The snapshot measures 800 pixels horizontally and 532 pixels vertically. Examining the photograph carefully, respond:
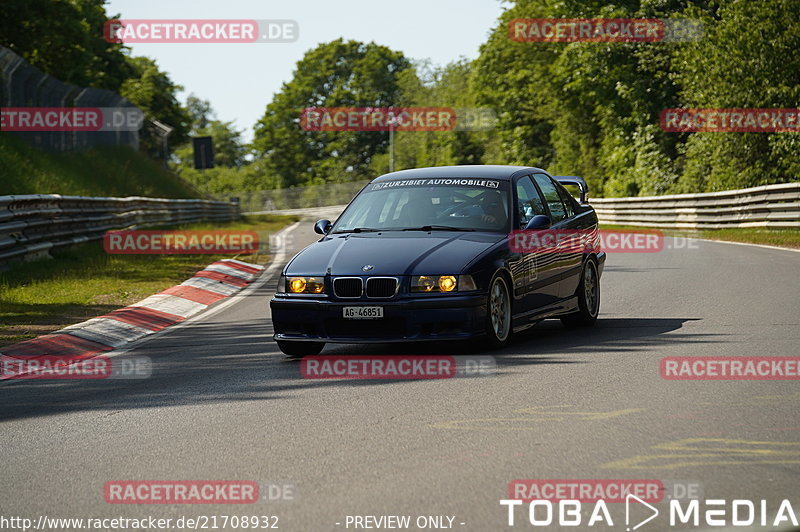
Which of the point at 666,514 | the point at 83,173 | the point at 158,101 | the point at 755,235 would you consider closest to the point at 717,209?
the point at 755,235

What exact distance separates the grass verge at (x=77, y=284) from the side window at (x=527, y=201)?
4.92m

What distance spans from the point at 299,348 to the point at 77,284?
8.05 meters

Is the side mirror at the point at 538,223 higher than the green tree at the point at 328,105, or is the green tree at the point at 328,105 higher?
the green tree at the point at 328,105

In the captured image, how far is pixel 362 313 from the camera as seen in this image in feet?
28.9

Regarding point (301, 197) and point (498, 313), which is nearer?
point (498, 313)

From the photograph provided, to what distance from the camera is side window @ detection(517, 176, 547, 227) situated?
33.6ft

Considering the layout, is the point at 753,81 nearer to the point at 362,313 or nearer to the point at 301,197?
the point at 362,313

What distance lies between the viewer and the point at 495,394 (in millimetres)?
7289

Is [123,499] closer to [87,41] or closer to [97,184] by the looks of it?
[97,184]

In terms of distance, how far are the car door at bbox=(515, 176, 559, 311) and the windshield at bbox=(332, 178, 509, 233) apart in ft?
0.82

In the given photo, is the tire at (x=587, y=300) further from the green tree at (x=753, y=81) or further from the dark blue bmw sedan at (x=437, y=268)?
the green tree at (x=753, y=81)

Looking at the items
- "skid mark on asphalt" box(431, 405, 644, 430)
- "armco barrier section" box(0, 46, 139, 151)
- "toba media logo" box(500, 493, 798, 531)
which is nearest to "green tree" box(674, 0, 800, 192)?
"armco barrier section" box(0, 46, 139, 151)

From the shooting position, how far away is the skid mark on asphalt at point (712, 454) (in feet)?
17.5

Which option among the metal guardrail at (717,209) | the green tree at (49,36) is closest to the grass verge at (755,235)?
the metal guardrail at (717,209)
